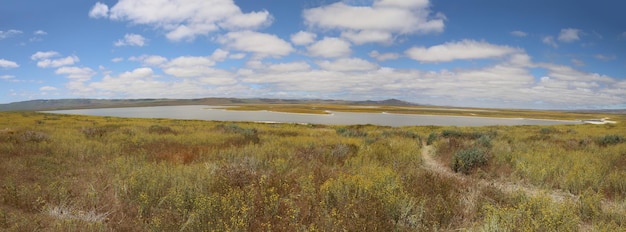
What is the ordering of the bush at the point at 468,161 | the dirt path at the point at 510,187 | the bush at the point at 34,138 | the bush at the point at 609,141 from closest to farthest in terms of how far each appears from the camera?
the dirt path at the point at 510,187 → the bush at the point at 468,161 → the bush at the point at 34,138 → the bush at the point at 609,141

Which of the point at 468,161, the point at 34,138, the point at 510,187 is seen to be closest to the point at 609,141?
the point at 468,161

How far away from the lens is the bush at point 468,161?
419 inches

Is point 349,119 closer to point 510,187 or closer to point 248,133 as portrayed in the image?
point 248,133

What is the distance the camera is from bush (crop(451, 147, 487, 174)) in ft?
34.9

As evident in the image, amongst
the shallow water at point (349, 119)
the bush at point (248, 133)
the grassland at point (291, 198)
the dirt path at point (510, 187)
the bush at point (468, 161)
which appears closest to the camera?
the grassland at point (291, 198)

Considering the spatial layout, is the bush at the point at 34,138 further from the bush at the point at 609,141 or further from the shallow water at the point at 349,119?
the shallow water at the point at 349,119

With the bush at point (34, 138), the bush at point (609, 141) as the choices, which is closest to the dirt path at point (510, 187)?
the bush at point (609, 141)

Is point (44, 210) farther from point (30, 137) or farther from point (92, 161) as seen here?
point (30, 137)

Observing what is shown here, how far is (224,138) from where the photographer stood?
16844 millimetres

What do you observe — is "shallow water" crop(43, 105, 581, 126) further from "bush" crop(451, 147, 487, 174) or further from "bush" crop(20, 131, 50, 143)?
"bush" crop(451, 147, 487, 174)

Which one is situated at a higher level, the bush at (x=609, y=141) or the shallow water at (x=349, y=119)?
the bush at (x=609, y=141)

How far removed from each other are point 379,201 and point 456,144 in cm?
1119

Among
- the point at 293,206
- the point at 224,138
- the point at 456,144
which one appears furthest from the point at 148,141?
the point at 456,144

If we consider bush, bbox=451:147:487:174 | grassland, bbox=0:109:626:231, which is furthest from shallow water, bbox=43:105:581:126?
grassland, bbox=0:109:626:231
